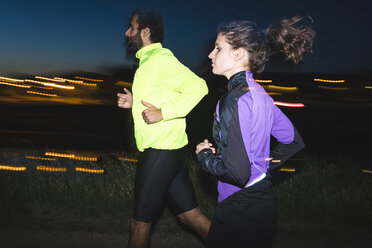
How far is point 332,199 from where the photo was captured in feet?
14.0

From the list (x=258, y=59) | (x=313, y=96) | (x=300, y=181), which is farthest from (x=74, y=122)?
(x=258, y=59)

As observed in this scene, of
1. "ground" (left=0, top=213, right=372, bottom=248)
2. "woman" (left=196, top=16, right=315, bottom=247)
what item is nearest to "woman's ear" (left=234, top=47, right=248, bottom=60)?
"woman" (left=196, top=16, right=315, bottom=247)

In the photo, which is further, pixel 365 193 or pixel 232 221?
pixel 365 193

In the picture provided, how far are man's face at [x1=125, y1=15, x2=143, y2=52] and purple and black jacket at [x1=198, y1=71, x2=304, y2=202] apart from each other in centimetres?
109

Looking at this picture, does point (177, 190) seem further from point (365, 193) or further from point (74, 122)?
point (74, 122)

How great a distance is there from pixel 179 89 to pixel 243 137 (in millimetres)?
989

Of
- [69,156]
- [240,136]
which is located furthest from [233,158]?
[69,156]

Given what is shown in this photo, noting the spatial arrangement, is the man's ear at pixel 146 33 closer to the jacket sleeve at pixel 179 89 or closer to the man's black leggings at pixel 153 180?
the jacket sleeve at pixel 179 89

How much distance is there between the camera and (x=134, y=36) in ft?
8.28

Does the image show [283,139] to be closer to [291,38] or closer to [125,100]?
[291,38]

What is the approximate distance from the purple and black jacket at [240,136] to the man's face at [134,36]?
1.09 meters

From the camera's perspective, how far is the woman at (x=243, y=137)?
1487 mm

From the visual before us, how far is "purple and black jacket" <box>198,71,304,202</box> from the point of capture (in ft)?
4.84

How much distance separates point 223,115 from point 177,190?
1.12m
